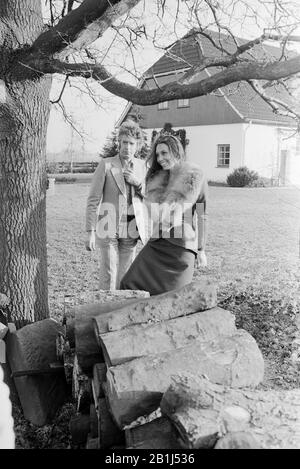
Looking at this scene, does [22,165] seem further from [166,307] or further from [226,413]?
[226,413]

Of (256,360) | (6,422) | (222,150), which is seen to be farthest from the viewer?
(222,150)

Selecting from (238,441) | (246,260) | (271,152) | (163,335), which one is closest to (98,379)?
(163,335)

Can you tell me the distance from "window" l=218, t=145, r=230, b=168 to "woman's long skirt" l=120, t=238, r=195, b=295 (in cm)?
161

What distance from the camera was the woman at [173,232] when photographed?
321cm

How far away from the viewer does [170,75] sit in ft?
14.9

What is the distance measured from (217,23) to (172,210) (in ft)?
6.18

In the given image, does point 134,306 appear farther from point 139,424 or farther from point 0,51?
point 0,51

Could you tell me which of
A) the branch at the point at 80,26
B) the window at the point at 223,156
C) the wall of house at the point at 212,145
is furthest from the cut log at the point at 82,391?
the window at the point at 223,156

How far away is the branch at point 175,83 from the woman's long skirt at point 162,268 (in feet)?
3.17

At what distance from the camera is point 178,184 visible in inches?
128

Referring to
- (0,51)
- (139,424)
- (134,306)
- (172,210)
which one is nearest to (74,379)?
(134,306)

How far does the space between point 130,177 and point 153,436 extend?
2012 mm

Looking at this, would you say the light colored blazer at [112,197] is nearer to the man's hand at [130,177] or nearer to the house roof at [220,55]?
the man's hand at [130,177]

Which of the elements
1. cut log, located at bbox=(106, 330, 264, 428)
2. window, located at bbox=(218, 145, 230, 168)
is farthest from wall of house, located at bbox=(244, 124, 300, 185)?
cut log, located at bbox=(106, 330, 264, 428)
